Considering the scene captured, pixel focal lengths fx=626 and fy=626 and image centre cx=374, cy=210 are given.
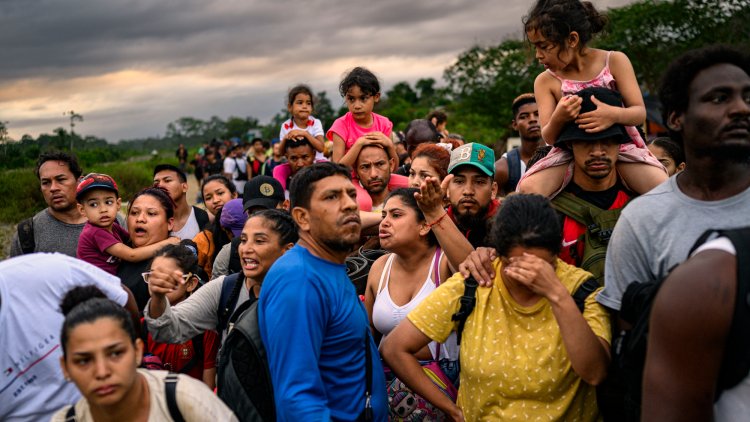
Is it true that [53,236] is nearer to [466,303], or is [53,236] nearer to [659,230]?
[466,303]

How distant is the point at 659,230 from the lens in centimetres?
258

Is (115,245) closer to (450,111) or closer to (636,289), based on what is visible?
(636,289)

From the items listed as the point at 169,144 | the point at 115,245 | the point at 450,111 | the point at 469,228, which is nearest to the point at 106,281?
the point at 115,245

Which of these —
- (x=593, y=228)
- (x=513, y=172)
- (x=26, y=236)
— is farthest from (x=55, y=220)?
(x=593, y=228)

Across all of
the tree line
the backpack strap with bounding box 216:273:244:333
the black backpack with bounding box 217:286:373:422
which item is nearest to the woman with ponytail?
the backpack strap with bounding box 216:273:244:333

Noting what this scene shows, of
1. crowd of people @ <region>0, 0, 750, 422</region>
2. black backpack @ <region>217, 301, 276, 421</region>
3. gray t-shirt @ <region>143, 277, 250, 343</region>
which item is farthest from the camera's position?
gray t-shirt @ <region>143, 277, 250, 343</region>

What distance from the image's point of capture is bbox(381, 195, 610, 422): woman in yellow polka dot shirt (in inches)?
108

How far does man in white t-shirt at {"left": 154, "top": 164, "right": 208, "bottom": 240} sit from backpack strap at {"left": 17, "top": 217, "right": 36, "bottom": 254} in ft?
4.05

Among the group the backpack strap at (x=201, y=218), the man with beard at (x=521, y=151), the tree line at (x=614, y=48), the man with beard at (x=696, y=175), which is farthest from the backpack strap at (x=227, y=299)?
the tree line at (x=614, y=48)

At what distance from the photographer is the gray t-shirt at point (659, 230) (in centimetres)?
245

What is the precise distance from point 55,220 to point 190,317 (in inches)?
111

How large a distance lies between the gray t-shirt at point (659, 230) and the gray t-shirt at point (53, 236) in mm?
4829

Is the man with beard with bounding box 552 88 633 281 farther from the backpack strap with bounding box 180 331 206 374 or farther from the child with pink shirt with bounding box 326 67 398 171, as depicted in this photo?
the child with pink shirt with bounding box 326 67 398 171

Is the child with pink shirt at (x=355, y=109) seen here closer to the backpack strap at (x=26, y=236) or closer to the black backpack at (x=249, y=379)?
the backpack strap at (x=26, y=236)
